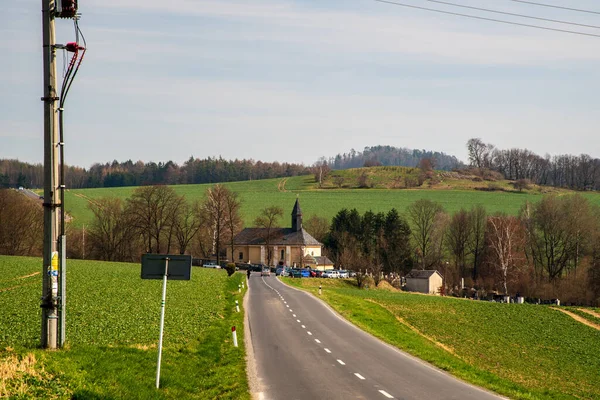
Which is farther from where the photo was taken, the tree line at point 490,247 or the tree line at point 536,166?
the tree line at point 536,166

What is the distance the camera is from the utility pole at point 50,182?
15.7 meters

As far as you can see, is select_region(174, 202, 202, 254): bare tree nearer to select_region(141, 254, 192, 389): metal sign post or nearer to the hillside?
the hillside

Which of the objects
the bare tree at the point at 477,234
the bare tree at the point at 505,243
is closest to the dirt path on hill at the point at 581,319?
the bare tree at the point at 505,243

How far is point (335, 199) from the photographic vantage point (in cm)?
15400

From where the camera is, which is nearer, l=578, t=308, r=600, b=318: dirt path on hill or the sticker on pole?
the sticker on pole

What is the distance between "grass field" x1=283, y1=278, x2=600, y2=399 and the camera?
95.0 ft

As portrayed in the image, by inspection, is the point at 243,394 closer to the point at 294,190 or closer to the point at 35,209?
the point at 35,209

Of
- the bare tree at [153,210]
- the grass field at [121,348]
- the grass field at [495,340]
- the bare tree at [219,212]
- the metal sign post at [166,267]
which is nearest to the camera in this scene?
the grass field at [121,348]

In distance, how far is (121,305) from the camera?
35.8 meters

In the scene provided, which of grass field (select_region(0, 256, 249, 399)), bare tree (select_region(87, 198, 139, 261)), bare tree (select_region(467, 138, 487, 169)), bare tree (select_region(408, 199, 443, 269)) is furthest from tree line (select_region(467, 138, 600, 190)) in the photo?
grass field (select_region(0, 256, 249, 399))

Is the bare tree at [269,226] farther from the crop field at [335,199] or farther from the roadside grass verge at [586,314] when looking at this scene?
the roadside grass verge at [586,314]

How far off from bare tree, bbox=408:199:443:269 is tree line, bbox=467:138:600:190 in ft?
225

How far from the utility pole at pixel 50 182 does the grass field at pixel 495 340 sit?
12.2m

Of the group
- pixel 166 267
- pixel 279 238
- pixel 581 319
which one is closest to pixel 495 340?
pixel 581 319
